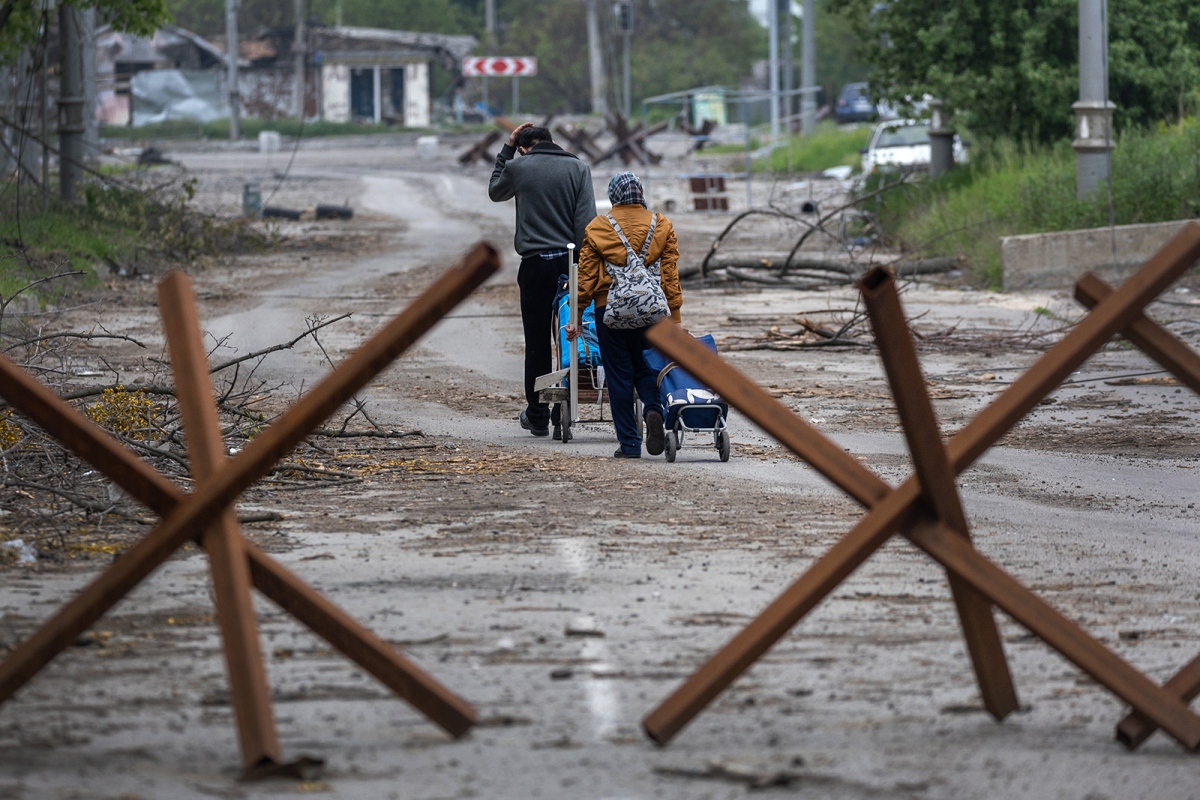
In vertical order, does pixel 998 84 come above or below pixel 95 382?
above

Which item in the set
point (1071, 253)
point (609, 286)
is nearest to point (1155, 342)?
point (609, 286)

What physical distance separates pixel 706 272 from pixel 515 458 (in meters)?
9.86

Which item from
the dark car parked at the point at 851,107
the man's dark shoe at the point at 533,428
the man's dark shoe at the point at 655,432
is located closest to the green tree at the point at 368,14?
the dark car parked at the point at 851,107

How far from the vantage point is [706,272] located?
1784 cm

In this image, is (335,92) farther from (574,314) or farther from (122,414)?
(122,414)

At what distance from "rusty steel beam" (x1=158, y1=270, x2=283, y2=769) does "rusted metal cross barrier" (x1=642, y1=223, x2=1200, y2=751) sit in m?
0.95

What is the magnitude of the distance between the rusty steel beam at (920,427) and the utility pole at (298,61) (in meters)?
58.4

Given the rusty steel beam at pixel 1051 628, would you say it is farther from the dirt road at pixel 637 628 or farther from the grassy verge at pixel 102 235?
the grassy verge at pixel 102 235

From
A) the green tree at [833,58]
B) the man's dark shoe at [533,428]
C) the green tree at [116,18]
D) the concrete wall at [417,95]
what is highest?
the green tree at [833,58]

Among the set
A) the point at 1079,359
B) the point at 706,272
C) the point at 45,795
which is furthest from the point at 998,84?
the point at 45,795

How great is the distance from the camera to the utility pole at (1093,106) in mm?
16594

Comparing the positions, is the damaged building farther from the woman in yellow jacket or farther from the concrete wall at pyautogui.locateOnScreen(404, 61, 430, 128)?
the woman in yellow jacket

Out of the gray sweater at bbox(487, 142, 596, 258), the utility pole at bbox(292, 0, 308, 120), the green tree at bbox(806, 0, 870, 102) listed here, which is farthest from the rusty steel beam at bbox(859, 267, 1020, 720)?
the green tree at bbox(806, 0, 870, 102)

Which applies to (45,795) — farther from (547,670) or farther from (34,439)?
(34,439)
